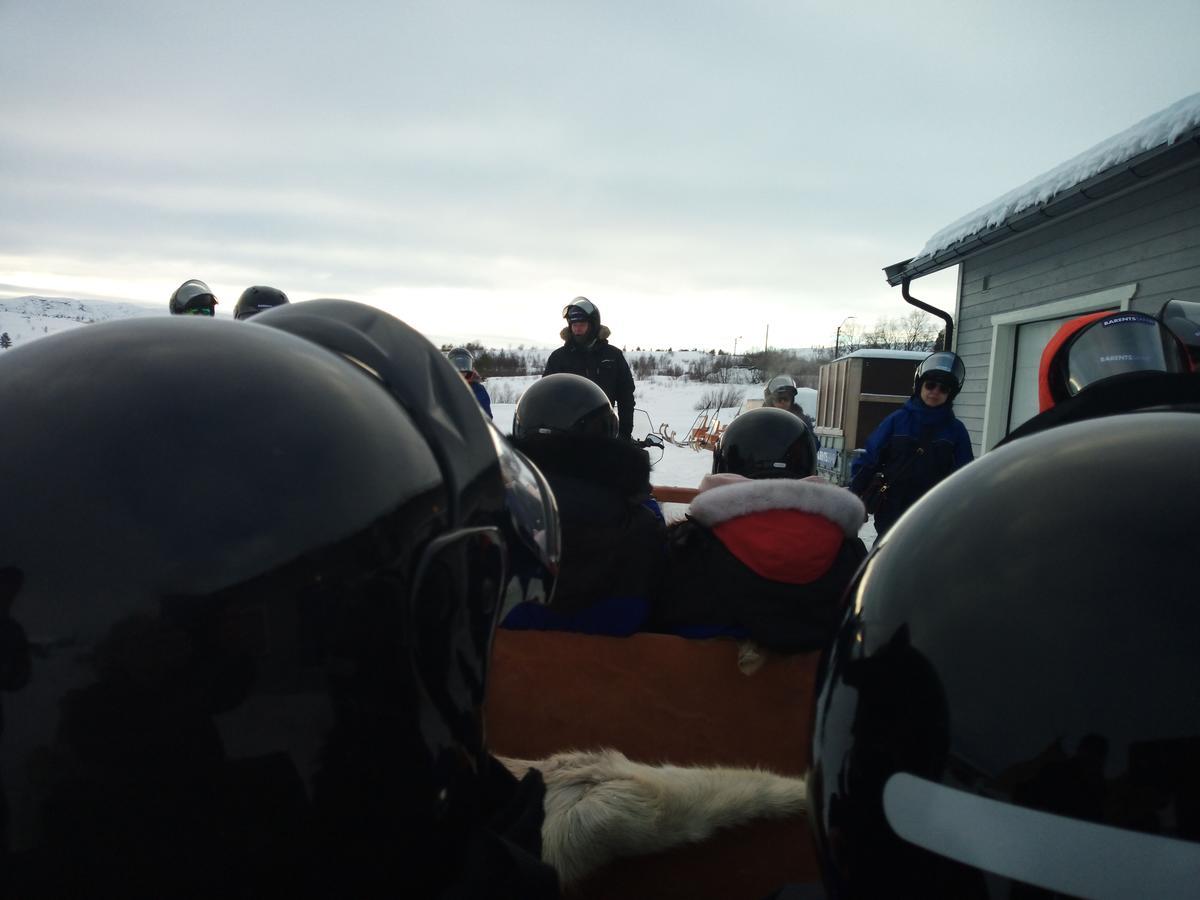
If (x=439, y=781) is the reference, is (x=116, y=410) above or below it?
above

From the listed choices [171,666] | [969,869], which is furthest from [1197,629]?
[171,666]

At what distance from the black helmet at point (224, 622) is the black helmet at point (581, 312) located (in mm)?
4872

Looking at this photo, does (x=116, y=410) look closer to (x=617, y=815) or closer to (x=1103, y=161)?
(x=617, y=815)

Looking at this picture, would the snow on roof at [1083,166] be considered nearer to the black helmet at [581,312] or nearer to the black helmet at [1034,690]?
the black helmet at [581,312]

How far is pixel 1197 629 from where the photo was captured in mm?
562

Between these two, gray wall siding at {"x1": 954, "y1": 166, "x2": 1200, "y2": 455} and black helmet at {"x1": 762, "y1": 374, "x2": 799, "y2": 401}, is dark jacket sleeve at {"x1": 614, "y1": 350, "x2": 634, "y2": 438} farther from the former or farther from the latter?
gray wall siding at {"x1": 954, "y1": 166, "x2": 1200, "y2": 455}

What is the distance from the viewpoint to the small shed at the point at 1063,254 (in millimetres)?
5578

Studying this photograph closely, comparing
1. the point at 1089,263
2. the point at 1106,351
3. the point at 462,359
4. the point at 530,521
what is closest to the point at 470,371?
the point at 462,359

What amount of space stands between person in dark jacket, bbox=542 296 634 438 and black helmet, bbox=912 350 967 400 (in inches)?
83.3

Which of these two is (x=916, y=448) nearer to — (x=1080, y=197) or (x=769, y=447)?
(x=769, y=447)

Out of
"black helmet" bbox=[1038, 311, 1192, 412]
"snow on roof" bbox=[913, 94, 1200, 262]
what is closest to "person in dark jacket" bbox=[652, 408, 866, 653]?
"black helmet" bbox=[1038, 311, 1192, 412]

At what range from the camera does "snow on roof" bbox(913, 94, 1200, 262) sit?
5.10 m

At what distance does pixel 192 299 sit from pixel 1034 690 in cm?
583

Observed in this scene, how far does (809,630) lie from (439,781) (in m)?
1.47
